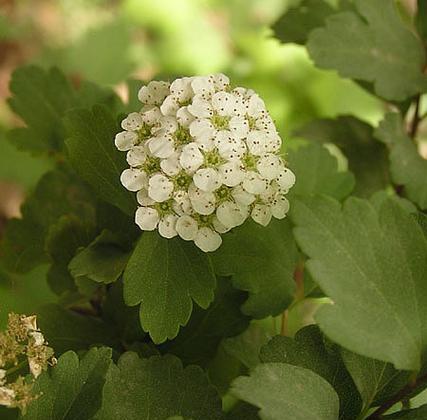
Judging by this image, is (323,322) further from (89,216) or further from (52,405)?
(89,216)

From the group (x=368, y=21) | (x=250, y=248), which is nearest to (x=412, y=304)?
(x=250, y=248)

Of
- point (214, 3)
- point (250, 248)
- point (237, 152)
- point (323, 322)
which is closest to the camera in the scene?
point (323, 322)

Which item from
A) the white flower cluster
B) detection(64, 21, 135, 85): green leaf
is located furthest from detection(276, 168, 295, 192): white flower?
detection(64, 21, 135, 85): green leaf

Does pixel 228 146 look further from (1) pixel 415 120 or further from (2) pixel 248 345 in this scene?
(1) pixel 415 120

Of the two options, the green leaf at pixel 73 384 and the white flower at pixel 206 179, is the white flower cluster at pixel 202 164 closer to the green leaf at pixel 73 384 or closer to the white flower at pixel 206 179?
the white flower at pixel 206 179

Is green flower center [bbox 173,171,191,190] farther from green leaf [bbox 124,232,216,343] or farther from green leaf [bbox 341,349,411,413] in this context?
green leaf [bbox 341,349,411,413]

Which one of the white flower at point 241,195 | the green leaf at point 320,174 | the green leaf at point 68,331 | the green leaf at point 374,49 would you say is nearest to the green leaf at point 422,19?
the green leaf at point 374,49
